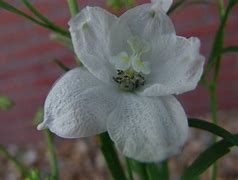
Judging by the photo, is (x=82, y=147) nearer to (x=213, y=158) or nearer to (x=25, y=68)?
(x=25, y=68)

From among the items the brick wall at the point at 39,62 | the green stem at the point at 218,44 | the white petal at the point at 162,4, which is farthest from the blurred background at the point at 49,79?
the white petal at the point at 162,4

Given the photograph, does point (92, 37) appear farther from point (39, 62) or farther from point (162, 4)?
Answer: point (39, 62)

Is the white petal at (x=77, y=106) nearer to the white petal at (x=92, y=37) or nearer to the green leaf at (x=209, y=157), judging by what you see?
the white petal at (x=92, y=37)

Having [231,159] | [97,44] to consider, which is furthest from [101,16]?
[231,159]

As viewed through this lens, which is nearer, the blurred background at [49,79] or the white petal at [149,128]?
the white petal at [149,128]

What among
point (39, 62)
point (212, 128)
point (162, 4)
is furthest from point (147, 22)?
point (39, 62)

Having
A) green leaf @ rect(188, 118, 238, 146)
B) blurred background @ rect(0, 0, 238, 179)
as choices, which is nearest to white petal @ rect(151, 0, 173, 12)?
green leaf @ rect(188, 118, 238, 146)
